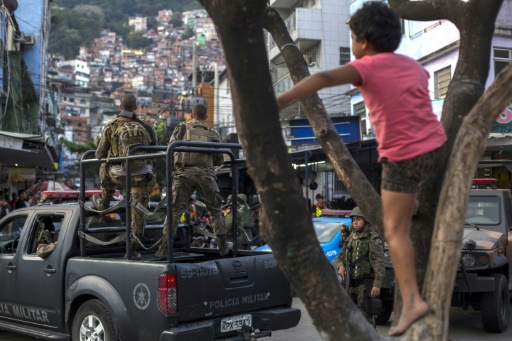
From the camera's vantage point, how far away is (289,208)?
8.59ft

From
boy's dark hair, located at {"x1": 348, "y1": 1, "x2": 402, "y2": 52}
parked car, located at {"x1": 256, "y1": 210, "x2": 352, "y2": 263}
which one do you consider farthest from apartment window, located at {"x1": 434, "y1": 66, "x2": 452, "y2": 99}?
boy's dark hair, located at {"x1": 348, "y1": 1, "x2": 402, "y2": 52}

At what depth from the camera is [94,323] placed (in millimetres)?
6000

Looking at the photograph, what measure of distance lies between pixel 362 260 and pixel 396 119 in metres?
4.72

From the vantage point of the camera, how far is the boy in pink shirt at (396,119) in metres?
2.65

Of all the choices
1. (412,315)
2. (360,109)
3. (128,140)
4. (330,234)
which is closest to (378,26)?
(412,315)

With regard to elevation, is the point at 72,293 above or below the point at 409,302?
below

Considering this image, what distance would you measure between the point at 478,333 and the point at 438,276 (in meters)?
6.47

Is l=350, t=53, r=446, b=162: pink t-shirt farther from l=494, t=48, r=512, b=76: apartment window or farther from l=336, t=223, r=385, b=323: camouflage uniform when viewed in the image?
l=494, t=48, r=512, b=76: apartment window

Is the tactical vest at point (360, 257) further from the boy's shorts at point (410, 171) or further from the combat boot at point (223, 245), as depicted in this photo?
the boy's shorts at point (410, 171)

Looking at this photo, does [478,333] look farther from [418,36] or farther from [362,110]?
[362,110]

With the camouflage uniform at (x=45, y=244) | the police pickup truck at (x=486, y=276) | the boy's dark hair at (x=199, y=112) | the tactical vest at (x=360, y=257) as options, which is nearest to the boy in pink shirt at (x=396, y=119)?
the boy's dark hair at (x=199, y=112)

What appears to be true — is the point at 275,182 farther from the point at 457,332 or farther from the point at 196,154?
the point at 457,332

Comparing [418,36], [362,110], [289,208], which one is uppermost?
[418,36]

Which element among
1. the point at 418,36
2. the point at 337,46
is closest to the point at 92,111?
the point at 337,46
